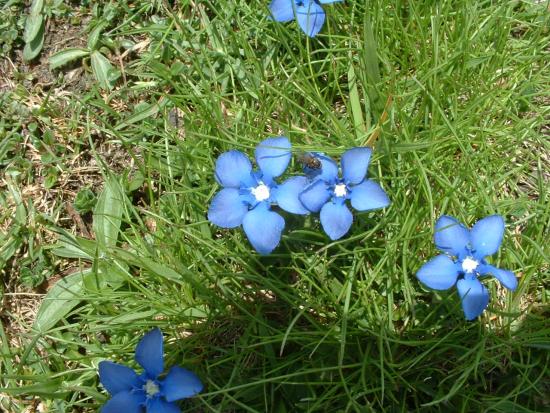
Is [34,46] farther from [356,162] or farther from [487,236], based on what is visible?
[487,236]

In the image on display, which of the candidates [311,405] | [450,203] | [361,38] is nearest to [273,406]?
[311,405]

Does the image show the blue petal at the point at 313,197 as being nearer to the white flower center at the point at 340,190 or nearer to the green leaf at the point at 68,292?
the white flower center at the point at 340,190

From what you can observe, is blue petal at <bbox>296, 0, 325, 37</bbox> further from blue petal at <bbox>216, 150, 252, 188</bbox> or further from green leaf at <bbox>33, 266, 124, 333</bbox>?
green leaf at <bbox>33, 266, 124, 333</bbox>

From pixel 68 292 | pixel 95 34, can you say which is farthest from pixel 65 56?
pixel 68 292

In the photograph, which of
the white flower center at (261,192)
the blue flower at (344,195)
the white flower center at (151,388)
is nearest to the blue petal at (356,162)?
the blue flower at (344,195)

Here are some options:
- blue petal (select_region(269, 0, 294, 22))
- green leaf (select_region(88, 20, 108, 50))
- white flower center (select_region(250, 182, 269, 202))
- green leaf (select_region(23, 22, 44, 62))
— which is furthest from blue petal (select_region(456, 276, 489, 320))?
green leaf (select_region(23, 22, 44, 62))

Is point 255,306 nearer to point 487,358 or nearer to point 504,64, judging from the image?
point 487,358
